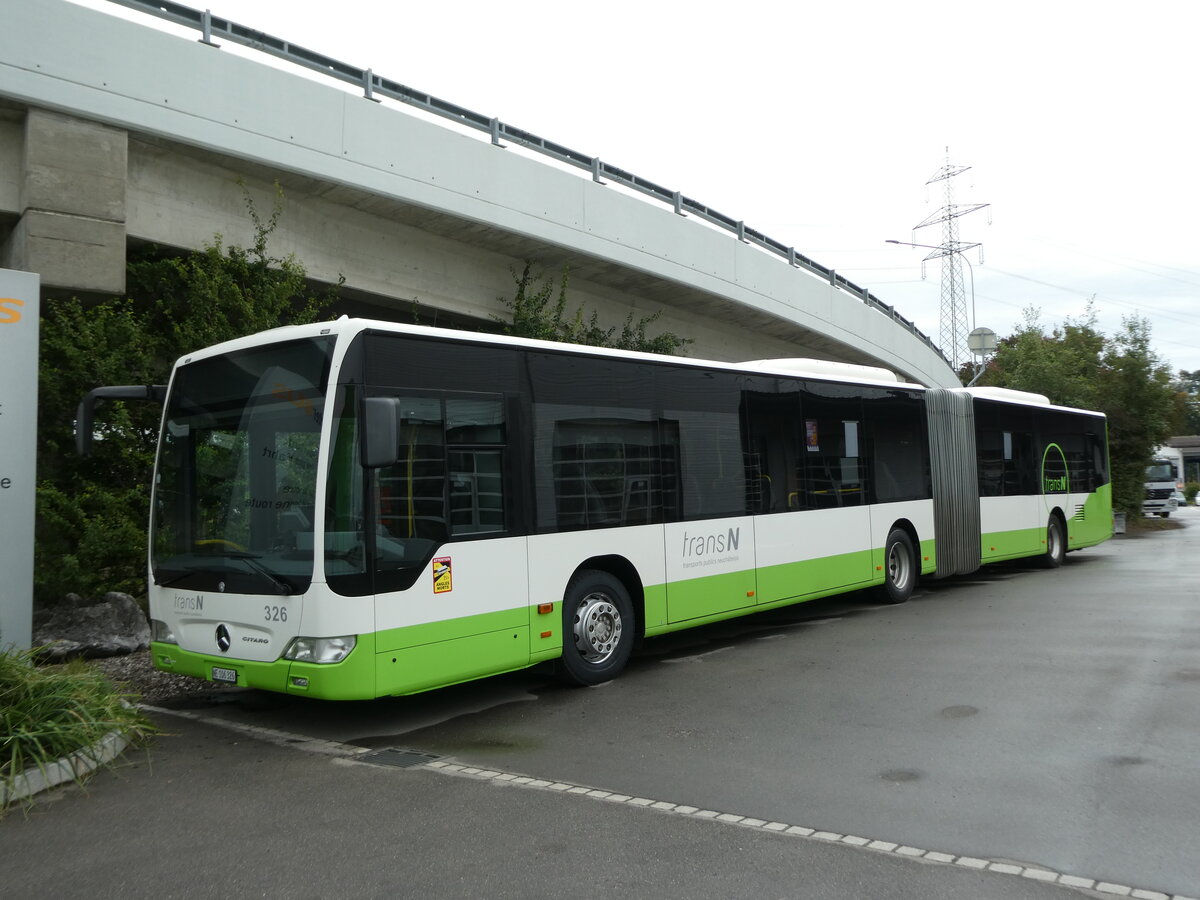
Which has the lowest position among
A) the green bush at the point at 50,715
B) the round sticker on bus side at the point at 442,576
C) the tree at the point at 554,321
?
the green bush at the point at 50,715

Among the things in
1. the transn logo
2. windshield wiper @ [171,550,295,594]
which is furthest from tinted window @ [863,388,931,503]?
the transn logo

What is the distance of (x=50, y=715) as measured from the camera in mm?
5906

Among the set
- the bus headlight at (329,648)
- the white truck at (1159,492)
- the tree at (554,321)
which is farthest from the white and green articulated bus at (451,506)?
the white truck at (1159,492)

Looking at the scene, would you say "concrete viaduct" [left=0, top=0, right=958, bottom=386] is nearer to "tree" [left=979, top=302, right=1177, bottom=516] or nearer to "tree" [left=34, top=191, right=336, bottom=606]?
"tree" [left=34, top=191, right=336, bottom=606]

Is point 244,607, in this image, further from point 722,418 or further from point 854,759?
point 722,418

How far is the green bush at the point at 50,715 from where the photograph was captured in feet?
18.2

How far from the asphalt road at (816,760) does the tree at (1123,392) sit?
70.5 feet

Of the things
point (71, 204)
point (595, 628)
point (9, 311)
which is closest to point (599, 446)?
point (595, 628)

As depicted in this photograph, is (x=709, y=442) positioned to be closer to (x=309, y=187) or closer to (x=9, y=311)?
(x=9, y=311)

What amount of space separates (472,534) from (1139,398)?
29593mm

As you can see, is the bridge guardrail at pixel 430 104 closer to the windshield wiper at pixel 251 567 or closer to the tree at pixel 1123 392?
the windshield wiper at pixel 251 567

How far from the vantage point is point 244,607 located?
6531 mm

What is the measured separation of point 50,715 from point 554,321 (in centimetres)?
1186

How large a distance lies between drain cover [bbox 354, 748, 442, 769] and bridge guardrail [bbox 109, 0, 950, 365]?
31.2 ft
